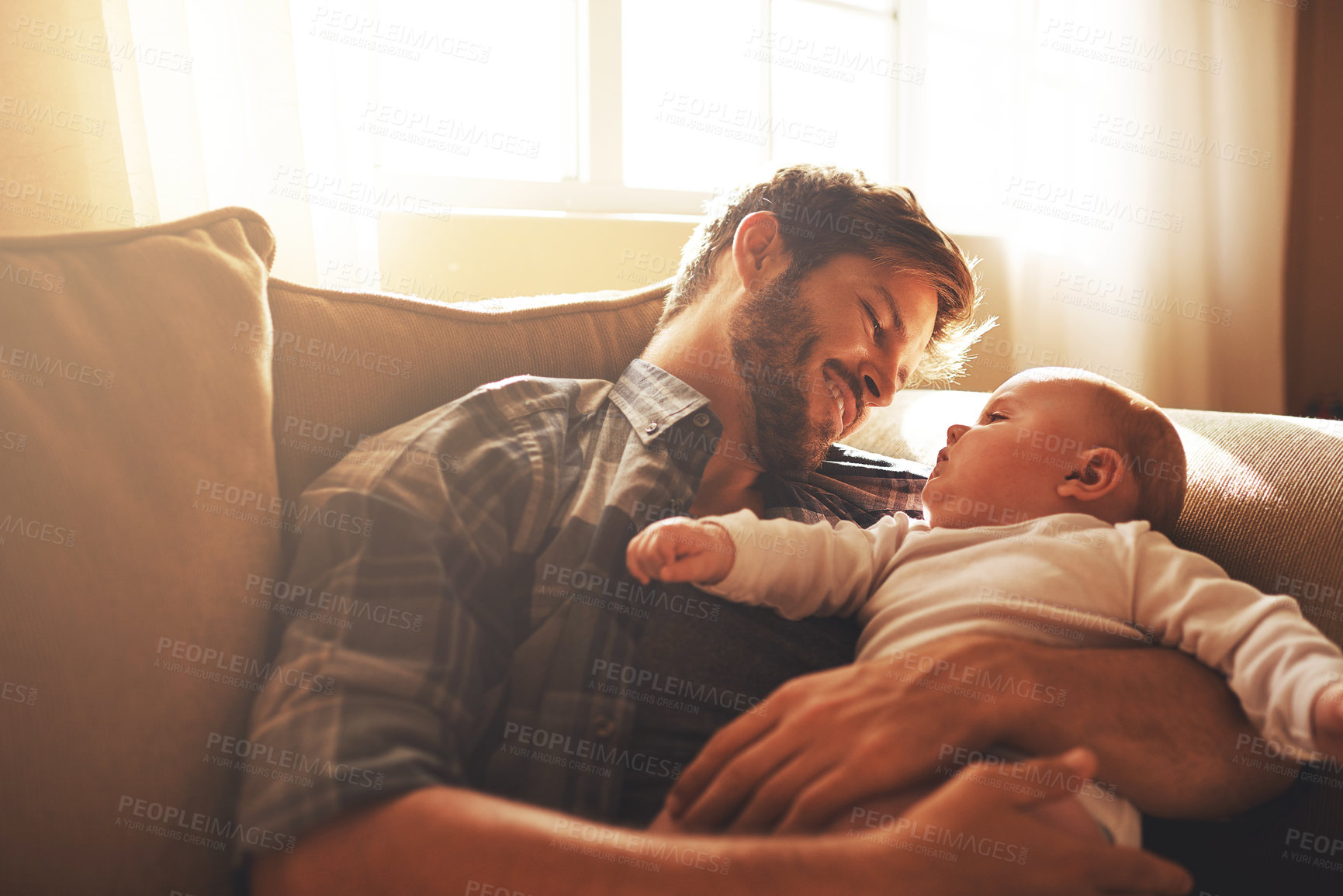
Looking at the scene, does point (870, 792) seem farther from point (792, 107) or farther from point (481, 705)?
point (792, 107)

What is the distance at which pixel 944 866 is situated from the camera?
524 mm

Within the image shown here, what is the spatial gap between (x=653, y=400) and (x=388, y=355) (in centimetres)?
33

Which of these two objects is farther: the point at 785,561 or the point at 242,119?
the point at 242,119

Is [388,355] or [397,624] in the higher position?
[388,355]

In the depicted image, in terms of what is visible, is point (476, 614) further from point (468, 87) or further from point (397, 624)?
point (468, 87)

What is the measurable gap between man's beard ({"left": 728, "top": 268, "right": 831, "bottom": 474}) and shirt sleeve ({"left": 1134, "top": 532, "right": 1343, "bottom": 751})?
0.43 meters

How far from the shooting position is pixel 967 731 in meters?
0.62

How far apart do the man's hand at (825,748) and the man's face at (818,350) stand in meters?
0.49

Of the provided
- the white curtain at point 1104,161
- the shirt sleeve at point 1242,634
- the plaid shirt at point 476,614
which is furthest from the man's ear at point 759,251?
the white curtain at point 1104,161

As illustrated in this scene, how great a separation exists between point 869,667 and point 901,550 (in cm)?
20

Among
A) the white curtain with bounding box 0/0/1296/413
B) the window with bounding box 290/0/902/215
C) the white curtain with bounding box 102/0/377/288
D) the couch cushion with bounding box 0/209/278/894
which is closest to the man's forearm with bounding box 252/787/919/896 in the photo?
the couch cushion with bounding box 0/209/278/894

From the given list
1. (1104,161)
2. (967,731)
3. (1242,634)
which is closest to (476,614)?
(967,731)

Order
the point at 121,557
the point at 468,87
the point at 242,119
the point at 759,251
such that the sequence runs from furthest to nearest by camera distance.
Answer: the point at 468,87, the point at 242,119, the point at 759,251, the point at 121,557

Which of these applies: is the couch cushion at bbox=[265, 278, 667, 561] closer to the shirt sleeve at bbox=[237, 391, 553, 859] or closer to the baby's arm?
the shirt sleeve at bbox=[237, 391, 553, 859]
